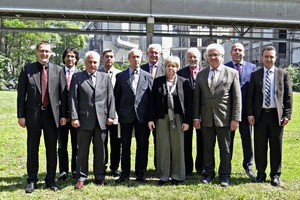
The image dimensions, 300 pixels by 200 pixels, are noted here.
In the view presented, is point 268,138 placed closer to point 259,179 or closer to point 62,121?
point 259,179

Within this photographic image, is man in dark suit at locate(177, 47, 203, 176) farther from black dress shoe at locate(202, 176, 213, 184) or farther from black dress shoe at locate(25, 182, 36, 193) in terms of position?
black dress shoe at locate(25, 182, 36, 193)

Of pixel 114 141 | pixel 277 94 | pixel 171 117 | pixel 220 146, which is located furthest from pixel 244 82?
pixel 114 141

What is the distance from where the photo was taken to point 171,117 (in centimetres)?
539

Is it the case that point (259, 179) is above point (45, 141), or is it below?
below

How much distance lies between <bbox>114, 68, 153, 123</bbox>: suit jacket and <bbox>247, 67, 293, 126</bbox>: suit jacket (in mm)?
1562

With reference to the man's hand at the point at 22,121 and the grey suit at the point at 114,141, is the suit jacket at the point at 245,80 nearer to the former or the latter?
the grey suit at the point at 114,141

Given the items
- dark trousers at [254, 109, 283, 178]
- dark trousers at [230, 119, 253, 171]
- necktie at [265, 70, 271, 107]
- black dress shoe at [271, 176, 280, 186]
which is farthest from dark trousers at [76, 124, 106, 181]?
black dress shoe at [271, 176, 280, 186]

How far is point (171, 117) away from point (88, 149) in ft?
4.35

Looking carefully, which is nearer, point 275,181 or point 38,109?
point 38,109

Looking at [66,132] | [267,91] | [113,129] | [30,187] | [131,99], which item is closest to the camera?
[30,187]

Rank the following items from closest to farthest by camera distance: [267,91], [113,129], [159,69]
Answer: [267,91] < [159,69] < [113,129]

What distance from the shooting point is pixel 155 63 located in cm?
586

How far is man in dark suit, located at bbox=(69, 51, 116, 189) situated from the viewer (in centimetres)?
518

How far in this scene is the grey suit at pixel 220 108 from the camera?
5258mm
